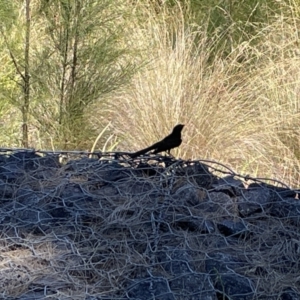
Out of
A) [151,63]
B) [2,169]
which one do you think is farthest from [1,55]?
[2,169]

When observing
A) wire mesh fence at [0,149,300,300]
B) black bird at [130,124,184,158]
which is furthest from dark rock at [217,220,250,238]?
black bird at [130,124,184,158]

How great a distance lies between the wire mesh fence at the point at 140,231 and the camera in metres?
1.83

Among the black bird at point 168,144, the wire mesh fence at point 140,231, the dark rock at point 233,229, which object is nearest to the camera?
the wire mesh fence at point 140,231

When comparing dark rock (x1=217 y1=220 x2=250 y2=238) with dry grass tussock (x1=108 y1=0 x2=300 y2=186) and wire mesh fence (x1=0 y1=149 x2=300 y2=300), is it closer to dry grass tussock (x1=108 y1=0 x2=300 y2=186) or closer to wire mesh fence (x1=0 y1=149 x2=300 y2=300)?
wire mesh fence (x1=0 y1=149 x2=300 y2=300)

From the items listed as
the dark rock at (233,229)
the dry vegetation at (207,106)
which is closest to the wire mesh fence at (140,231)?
the dark rock at (233,229)

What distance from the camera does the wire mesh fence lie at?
1826 millimetres

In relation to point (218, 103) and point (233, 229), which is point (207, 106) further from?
point (233, 229)

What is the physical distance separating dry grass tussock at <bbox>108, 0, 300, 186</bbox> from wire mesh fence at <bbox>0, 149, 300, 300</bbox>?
132 centimetres

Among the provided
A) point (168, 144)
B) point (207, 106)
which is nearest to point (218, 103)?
point (207, 106)

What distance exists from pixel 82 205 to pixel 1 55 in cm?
219

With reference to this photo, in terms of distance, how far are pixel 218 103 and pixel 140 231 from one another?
211 cm

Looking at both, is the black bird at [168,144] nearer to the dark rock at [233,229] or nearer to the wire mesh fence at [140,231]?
the wire mesh fence at [140,231]

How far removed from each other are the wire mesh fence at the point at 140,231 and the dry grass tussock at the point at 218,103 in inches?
51.8

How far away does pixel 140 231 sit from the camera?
2.10 m
